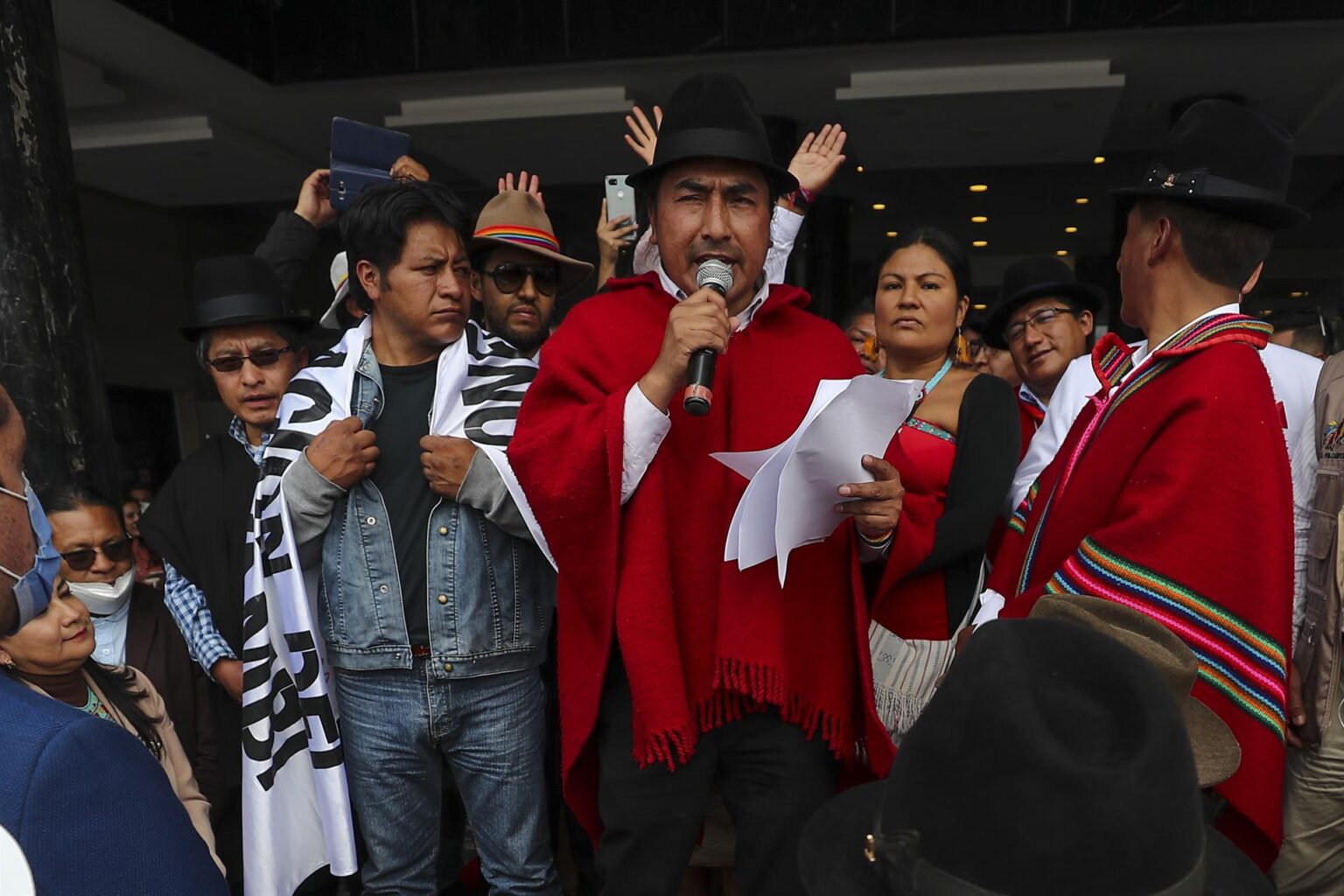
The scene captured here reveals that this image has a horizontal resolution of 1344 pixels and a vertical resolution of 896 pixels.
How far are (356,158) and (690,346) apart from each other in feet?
6.30

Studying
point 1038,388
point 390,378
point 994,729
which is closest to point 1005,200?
point 1038,388

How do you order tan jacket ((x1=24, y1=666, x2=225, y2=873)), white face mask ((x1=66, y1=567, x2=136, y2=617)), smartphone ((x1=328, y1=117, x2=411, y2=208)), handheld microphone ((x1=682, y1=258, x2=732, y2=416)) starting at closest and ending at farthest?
handheld microphone ((x1=682, y1=258, x2=732, y2=416)), tan jacket ((x1=24, y1=666, x2=225, y2=873)), white face mask ((x1=66, y1=567, x2=136, y2=617)), smartphone ((x1=328, y1=117, x2=411, y2=208))

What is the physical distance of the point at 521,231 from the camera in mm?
3041

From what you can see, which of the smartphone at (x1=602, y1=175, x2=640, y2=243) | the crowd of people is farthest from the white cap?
the smartphone at (x1=602, y1=175, x2=640, y2=243)

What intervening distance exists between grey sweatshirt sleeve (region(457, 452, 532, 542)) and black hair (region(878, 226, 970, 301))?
138cm

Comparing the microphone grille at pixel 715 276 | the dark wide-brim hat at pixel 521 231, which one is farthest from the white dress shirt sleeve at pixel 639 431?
the dark wide-brim hat at pixel 521 231

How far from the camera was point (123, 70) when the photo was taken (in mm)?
7043

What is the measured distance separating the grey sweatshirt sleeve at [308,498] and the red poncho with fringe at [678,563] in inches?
22.9

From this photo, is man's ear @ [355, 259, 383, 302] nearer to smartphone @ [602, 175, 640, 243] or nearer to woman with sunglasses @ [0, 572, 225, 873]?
woman with sunglasses @ [0, 572, 225, 873]

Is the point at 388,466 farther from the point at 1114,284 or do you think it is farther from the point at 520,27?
the point at 1114,284

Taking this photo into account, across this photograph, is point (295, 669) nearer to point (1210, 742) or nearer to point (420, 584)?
point (420, 584)

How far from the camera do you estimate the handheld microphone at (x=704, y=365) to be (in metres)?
1.47

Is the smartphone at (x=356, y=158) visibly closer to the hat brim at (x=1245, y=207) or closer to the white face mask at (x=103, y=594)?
the white face mask at (x=103, y=594)

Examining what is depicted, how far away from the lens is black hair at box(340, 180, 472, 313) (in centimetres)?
228
